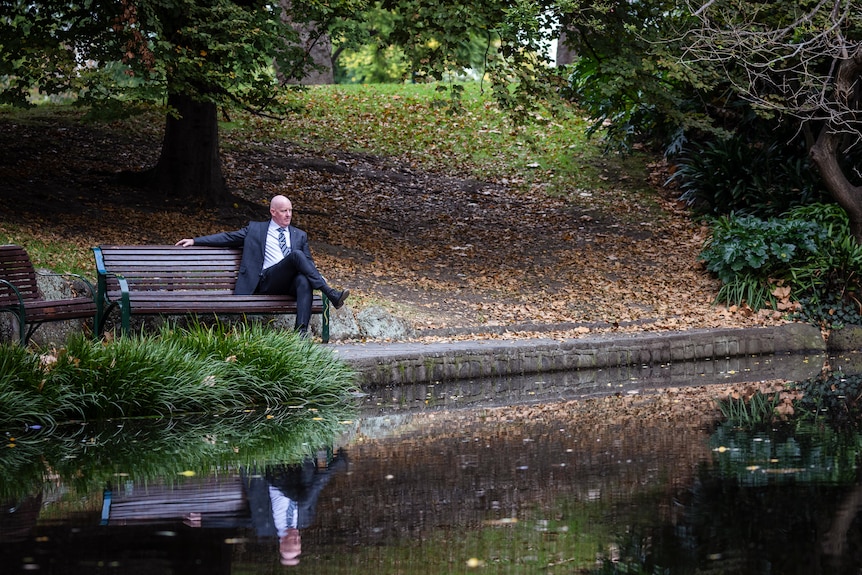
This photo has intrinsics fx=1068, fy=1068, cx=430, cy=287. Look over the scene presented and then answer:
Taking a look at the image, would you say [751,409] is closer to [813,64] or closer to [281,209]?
[281,209]

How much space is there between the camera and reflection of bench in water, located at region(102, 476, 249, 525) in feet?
15.2

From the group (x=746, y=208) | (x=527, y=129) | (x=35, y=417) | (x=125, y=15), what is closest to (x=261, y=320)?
(x=35, y=417)

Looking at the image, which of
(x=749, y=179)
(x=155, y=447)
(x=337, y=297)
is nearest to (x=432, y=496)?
(x=155, y=447)

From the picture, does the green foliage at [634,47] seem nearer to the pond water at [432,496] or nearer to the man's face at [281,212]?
the man's face at [281,212]

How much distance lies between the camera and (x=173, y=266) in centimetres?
998

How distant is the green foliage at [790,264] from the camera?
13070 millimetres

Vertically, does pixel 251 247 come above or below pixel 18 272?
above

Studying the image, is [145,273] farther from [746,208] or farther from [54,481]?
[746,208]

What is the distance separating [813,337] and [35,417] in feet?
27.2

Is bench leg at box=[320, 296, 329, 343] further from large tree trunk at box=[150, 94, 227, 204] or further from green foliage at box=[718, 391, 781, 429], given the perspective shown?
large tree trunk at box=[150, 94, 227, 204]

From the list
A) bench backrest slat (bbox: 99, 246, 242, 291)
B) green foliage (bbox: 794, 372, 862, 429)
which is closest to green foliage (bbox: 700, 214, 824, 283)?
green foliage (bbox: 794, 372, 862, 429)

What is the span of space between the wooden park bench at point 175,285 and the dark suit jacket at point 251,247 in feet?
0.48

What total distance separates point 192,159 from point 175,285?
21.7 feet

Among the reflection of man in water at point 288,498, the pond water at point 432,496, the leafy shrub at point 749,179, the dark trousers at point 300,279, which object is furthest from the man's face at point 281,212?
the leafy shrub at point 749,179
